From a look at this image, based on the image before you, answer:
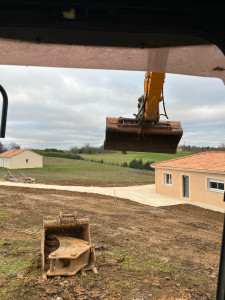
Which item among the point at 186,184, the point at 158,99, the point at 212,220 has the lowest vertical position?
the point at 212,220

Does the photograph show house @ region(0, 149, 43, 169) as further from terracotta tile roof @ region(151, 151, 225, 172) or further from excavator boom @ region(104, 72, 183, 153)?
excavator boom @ region(104, 72, 183, 153)

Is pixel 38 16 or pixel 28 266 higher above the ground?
pixel 38 16

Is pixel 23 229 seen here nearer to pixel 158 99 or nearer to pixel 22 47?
pixel 158 99

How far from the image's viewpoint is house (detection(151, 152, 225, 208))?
1409cm

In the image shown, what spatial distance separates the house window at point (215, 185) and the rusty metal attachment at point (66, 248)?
10412 mm

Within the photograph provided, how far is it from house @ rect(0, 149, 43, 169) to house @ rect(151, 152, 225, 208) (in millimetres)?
25315

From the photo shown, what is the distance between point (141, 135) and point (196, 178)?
1041 cm

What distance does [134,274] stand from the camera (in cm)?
530

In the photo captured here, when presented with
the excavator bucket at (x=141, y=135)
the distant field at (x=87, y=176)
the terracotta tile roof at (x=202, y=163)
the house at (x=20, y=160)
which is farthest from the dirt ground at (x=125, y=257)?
the house at (x=20, y=160)

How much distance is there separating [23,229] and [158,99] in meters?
6.09

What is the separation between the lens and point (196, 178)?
50.2 feet

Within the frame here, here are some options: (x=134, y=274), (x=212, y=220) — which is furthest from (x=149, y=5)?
(x=212, y=220)

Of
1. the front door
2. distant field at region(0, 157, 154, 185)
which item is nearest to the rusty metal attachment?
the front door

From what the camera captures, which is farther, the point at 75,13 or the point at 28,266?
the point at 28,266
